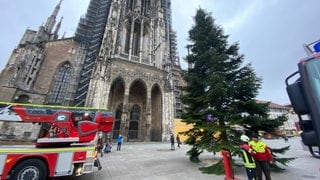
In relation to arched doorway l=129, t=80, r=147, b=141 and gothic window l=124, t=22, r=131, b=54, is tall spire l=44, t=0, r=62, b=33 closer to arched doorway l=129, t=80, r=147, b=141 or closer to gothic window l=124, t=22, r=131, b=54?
gothic window l=124, t=22, r=131, b=54

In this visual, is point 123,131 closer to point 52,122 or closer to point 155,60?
point 155,60

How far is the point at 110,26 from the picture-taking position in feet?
76.9

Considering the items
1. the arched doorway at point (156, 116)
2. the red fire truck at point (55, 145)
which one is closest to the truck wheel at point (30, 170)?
the red fire truck at point (55, 145)

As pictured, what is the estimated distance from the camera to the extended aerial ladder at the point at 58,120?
458 centimetres

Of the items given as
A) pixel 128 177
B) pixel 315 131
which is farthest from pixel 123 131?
pixel 315 131

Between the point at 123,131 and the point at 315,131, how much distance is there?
19.0 meters

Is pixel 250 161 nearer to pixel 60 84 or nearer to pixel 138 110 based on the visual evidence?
pixel 138 110

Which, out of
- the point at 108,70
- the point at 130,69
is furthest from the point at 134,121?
the point at 108,70

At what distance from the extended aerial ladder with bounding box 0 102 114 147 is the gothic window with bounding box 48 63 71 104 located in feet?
61.7

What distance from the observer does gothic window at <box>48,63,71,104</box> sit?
71.0 feet

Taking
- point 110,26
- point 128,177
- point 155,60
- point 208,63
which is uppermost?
point 110,26

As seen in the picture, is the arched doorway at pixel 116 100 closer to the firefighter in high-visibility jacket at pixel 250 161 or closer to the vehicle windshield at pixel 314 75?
the firefighter in high-visibility jacket at pixel 250 161

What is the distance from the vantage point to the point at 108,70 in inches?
808

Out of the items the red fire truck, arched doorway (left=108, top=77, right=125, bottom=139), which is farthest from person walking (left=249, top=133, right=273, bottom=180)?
arched doorway (left=108, top=77, right=125, bottom=139)
